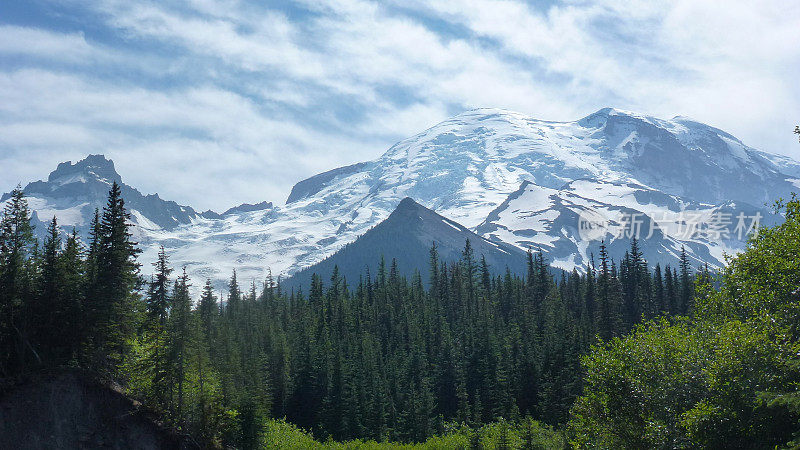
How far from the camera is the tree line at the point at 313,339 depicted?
193 ft

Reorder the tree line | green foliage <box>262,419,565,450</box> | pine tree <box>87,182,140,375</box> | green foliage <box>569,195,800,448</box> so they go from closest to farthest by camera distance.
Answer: green foliage <box>569,195,800,448</box>
pine tree <box>87,182,140,375</box>
the tree line
green foliage <box>262,419,565,450</box>

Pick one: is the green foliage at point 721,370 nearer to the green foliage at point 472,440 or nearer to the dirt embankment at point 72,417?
the green foliage at point 472,440

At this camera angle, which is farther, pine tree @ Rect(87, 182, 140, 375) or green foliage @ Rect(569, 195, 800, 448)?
pine tree @ Rect(87, 182, 140, 375)

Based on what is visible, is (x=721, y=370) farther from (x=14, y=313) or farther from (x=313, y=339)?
(x=313, y=339)

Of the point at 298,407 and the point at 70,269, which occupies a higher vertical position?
the point at 70,269

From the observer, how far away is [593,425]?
3750cm

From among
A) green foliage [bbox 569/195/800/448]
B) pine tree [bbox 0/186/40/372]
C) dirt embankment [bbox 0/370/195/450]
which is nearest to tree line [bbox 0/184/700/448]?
pine tree [bbox 0/186/40/372]

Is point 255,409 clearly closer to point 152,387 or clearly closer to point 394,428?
point 152,387

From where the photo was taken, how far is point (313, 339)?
113 meters

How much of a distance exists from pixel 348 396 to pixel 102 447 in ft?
131

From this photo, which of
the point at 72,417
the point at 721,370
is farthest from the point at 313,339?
the point at 721,370

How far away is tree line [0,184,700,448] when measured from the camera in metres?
58.7

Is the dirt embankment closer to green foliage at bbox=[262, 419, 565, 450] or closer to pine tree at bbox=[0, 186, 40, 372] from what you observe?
pine tree at bbox=[0, 186, 40, 372]

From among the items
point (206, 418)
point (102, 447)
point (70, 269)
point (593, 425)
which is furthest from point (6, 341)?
point (593, 425)
